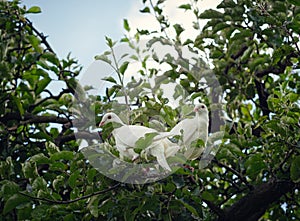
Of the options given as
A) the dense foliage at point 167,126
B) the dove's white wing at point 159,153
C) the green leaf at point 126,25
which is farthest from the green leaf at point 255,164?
the dove's white wing at point 159,153

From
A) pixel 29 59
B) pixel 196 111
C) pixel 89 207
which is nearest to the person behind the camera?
pixel 196 111

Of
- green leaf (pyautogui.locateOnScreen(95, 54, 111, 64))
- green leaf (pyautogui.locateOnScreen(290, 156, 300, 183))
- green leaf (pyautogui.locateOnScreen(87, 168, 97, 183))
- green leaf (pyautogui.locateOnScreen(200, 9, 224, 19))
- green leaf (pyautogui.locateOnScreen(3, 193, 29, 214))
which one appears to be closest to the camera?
green leaf (pyautogui.locateOnScreen(95, 54, 111, 64))

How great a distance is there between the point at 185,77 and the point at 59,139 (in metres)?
0.99

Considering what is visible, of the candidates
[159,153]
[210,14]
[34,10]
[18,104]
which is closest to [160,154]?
[159,153]

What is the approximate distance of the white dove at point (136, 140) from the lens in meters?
1.14

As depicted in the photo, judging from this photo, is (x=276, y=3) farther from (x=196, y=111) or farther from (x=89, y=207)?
(x=89, y=207)

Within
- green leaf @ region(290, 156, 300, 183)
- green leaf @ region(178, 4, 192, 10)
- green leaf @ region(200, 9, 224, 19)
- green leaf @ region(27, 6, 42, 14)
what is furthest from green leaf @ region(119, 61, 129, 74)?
green leaf @ region(27, 6, 42, 14)

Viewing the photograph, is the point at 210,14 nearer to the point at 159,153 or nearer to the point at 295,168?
the point at 295,168

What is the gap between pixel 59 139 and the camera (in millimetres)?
2365

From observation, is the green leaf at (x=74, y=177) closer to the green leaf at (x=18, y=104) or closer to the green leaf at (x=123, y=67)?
the green leaf at (x=123, y=67)

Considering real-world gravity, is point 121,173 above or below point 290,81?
below

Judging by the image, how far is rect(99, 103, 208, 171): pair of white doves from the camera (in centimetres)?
114

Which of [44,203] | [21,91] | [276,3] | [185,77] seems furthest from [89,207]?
[21,91]

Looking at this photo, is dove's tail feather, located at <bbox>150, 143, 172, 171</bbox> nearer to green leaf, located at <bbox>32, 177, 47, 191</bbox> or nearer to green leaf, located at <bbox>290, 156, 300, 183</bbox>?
green leaf, located at <bbox>32, 177, 47, 191</bbox>
